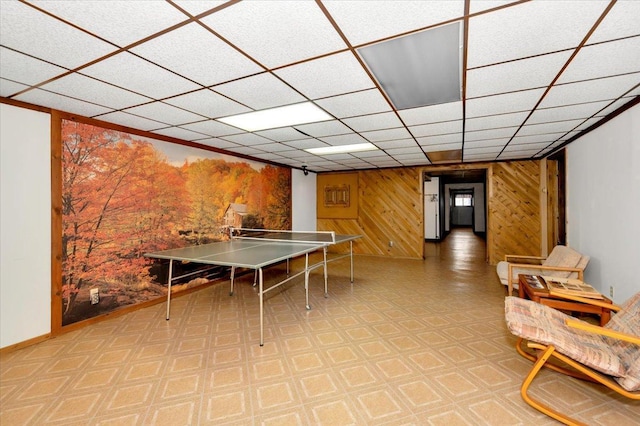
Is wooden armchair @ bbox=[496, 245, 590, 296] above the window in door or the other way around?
the other way around

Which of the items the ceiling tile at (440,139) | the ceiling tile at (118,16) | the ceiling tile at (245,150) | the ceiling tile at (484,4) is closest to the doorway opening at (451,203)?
the ceiling tile at (440,139)

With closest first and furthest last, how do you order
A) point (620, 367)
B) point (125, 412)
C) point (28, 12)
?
point (28, 12)
point (620, 367)
point (125, 412)

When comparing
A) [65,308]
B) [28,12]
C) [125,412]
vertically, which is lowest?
[125,412]

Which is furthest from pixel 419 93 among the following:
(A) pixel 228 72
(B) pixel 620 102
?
(B) pixel 620 102

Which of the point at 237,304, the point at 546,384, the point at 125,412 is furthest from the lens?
the point at 237,304

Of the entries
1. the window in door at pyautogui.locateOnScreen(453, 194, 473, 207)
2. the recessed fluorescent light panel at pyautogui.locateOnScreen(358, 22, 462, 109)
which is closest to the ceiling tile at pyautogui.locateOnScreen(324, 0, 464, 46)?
the recessed fluorescent light panel at pyautogui.locateOnScreen(358, 22, 462, 109)

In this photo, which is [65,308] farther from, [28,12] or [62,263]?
[28,12]

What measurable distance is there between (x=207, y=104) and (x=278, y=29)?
1580 millimetres

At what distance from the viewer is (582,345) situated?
75.0 inches

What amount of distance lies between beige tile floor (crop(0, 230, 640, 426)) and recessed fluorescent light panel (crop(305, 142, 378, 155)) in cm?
278

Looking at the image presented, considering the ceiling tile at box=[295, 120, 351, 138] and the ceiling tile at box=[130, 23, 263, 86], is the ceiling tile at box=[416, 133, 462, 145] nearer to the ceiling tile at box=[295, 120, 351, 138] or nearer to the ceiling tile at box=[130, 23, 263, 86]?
the ceiling tile at box=[295, 120, 351, 138]

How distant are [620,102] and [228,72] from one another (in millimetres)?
4029

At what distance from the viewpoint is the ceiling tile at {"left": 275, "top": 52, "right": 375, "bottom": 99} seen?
2091 millimetres

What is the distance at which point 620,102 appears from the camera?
2.92 m
